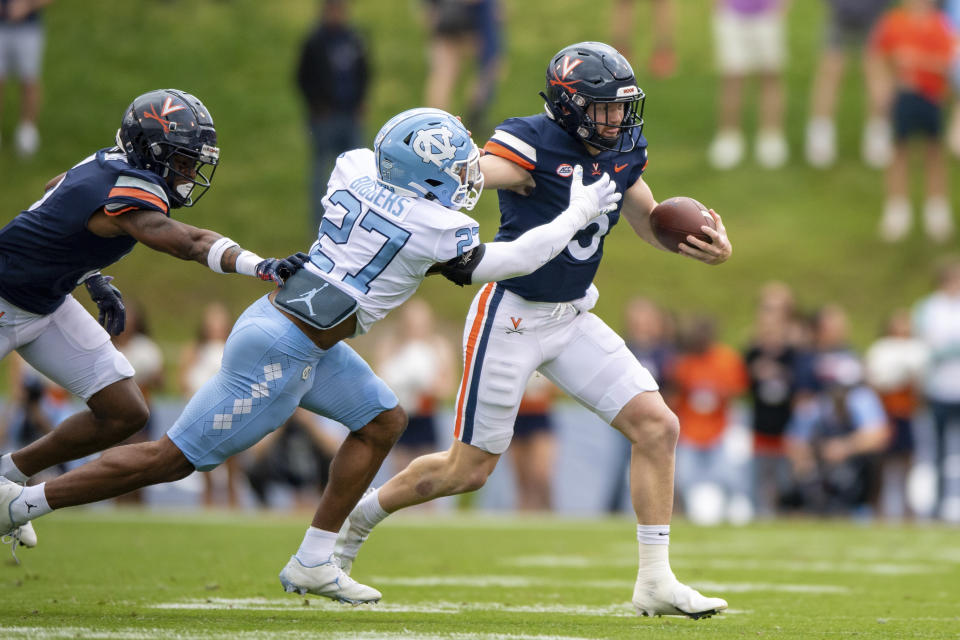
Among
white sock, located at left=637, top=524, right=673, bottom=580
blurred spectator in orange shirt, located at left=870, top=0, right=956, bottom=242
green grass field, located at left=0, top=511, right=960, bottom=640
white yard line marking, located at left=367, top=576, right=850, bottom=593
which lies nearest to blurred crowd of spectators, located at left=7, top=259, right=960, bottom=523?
green grass field, located at left=0, top=511, right=960, bottom=640

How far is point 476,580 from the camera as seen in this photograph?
6086 mm

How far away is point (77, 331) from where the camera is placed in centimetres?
525

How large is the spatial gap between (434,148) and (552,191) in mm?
631

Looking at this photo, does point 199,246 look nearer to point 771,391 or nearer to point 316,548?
point 316,548

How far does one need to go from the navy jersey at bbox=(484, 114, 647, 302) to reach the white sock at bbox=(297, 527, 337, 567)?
1.12m

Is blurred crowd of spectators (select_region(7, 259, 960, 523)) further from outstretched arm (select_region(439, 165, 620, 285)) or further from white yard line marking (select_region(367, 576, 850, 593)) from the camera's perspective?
outstretched arm (select_region(439, 165, 620, 285))

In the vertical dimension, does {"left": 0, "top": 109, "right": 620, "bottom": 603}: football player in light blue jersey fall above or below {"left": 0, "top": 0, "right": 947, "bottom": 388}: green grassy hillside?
below

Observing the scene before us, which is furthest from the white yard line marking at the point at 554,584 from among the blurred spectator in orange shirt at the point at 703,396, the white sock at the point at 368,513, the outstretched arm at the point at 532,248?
the blurred spectator in orange shirt at the point at 703,396

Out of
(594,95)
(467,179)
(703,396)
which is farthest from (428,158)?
(703,396)

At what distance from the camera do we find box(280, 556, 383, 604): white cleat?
4.86 meters

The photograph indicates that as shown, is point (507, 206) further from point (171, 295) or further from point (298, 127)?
point (298, 127)

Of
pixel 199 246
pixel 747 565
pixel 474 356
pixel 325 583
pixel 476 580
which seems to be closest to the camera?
pixel 199 246

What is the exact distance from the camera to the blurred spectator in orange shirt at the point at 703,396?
33.0ft

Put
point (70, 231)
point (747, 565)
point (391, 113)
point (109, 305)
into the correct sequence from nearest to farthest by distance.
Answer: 1. point (70, 231)
2. point (109, 305)
3. point (747, 565)
4. point (391, 113)
